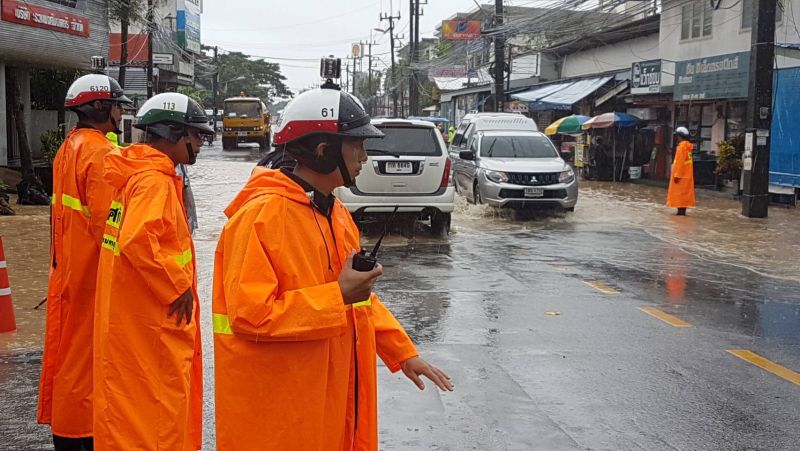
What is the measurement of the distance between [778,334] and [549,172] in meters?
8.45

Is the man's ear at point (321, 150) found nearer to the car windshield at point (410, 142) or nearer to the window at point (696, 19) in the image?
the car windshield at point (410, 142)

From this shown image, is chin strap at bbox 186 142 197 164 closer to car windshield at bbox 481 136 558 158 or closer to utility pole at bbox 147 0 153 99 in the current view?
car windshield at bbox 481 136 558 158

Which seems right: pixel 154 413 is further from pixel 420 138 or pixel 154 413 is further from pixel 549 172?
pixel 549 172

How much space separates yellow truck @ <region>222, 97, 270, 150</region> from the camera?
152ft

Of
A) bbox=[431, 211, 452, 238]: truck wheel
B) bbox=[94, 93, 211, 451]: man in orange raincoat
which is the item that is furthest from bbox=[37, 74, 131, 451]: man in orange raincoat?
bbox=[431, 211, 452, 238]: truck wheel

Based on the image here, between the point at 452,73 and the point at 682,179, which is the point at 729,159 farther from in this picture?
the point at 452,73

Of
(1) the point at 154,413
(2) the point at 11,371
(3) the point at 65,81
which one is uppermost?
(3) the point at 65,81

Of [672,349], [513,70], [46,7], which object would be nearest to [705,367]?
[672,349]

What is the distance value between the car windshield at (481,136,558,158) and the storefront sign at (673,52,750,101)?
6.41m

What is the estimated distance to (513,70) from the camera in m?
46.8

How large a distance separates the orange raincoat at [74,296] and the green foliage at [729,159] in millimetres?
18848

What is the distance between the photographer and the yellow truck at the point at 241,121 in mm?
46344

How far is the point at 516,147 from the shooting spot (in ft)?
56.5

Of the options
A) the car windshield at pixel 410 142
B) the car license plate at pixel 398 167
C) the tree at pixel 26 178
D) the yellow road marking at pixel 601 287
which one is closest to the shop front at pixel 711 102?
the car windshield at pixel 410 142
